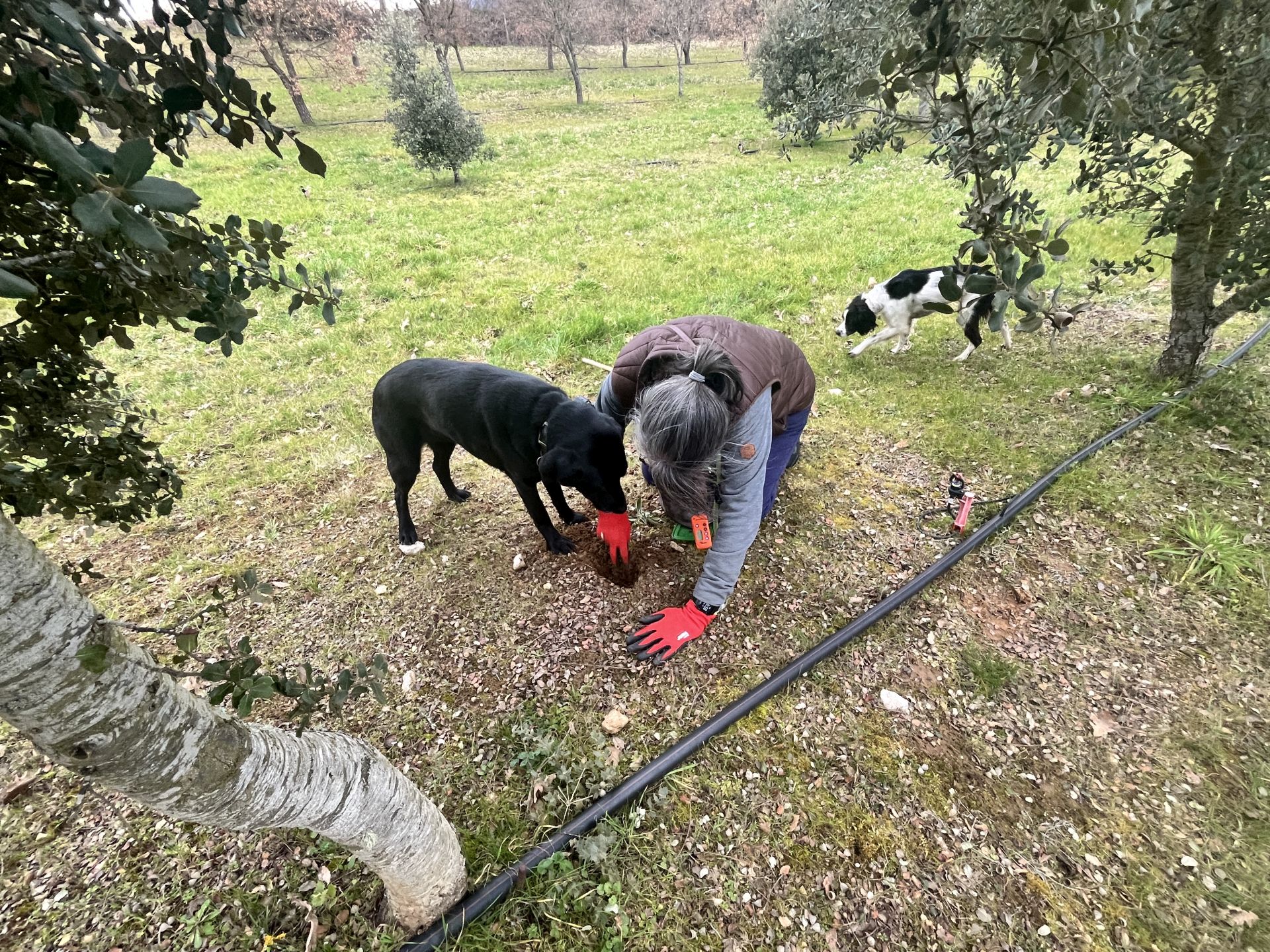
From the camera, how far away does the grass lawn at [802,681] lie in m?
1.96

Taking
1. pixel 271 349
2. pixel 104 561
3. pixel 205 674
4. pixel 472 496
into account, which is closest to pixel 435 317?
pixel 271 349

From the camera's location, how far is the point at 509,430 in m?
2.81

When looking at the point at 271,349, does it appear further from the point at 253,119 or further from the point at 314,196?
the point at 314,196

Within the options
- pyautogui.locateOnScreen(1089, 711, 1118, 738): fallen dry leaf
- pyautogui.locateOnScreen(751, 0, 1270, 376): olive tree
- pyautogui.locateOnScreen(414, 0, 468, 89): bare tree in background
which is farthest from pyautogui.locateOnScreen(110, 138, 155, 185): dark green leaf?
pyautogui.locateOnScreen(414, 0, 468, 89): bare tree in background

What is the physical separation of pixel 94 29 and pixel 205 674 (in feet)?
3.18

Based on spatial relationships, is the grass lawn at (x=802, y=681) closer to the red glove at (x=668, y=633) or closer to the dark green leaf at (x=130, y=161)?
the red glove at (x=668, y=633)

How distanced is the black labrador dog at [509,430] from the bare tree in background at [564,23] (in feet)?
83.1

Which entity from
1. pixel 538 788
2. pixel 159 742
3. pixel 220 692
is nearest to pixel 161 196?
pixel 220 692

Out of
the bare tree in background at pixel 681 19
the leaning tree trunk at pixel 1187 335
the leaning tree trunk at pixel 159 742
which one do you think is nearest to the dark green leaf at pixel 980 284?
the leaning tree trunk at pixel 159 742

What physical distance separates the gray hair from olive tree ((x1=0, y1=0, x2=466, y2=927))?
1.19m

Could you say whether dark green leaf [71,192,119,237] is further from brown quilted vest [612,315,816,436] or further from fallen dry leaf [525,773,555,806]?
fallen dry leaf [525,773,555,806]

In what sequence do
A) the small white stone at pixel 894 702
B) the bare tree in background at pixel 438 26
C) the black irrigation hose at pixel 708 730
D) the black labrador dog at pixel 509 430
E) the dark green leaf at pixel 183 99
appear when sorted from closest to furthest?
the dark green leaf at pixel 183 99, the black irrigation hose at pixel 708 730, the small white stone at pixel 894 702, the black labrador dog at pixel 509 430, the bare tree in background at pixel 438 26

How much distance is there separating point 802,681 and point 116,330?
269 centimetres

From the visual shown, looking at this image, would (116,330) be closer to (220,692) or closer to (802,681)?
(220,692)
